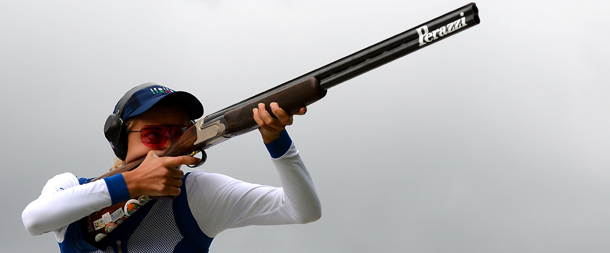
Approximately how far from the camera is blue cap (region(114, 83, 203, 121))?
2836mm

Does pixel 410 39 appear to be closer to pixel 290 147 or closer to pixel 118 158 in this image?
pixel 290 147

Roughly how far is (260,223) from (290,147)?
537mm

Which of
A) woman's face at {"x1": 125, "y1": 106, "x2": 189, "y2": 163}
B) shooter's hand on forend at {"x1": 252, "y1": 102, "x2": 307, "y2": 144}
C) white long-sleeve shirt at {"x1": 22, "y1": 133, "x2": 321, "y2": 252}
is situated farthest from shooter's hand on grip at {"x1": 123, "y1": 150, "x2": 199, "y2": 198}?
shooter's hand on forend at {"x1": 252, "y1": 102, "x2": 307, "y2": 144}

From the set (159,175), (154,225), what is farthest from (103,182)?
(154,225)

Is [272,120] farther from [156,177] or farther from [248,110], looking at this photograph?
[156,177]

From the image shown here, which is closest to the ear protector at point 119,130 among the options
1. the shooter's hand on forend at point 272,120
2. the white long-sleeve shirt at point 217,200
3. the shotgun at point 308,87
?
the shotgun at point 308,87

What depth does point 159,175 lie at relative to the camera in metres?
2.56

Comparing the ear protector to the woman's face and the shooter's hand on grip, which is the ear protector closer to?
the woman's face

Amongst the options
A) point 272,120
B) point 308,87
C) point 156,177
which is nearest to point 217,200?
point 156,177

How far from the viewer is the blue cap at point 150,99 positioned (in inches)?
112

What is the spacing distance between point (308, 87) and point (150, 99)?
983 millimetres

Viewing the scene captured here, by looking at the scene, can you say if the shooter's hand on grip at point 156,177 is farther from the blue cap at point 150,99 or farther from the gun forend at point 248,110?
the blue cap at point 150,99

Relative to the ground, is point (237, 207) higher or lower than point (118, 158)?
lower

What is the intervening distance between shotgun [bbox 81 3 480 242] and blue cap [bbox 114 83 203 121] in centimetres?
26
